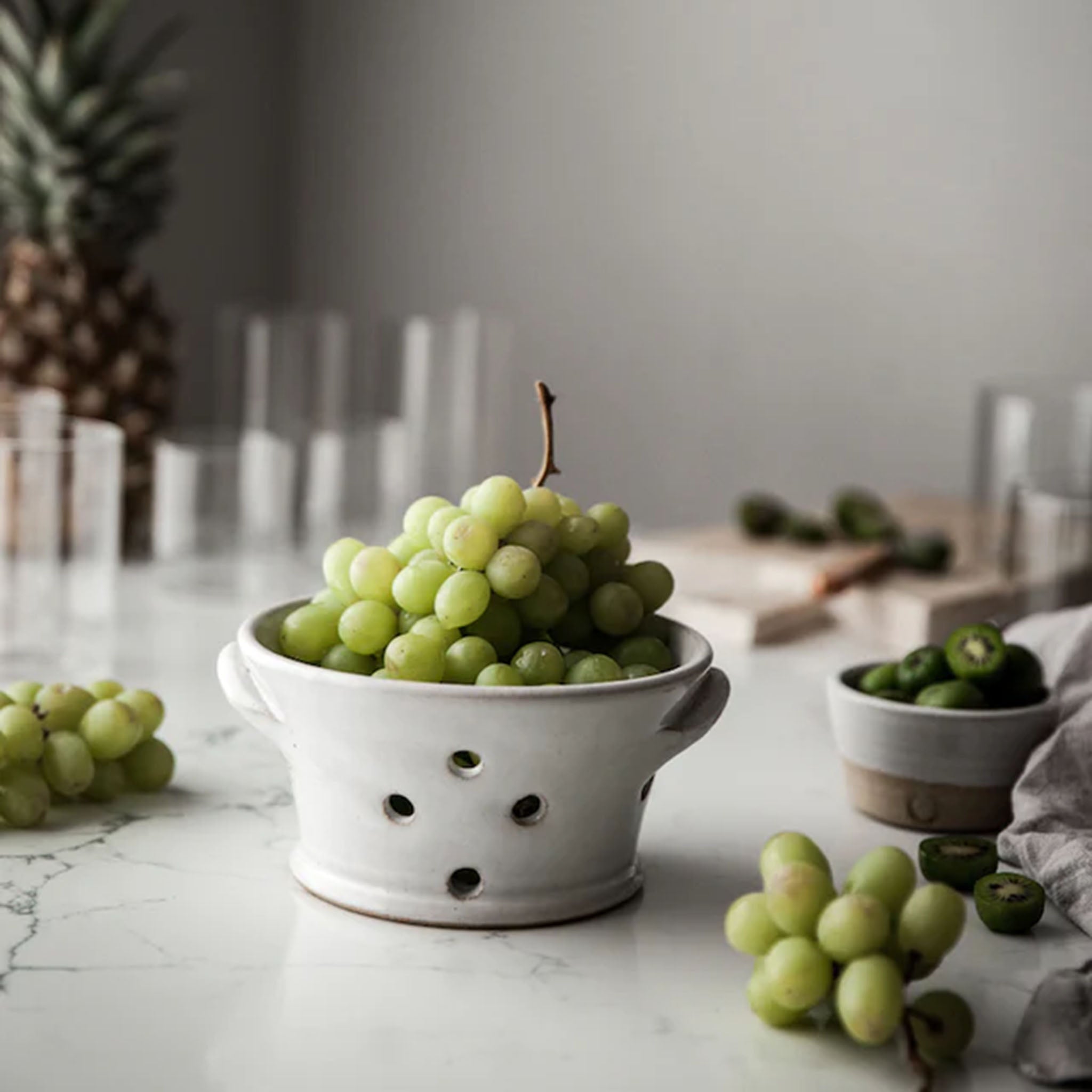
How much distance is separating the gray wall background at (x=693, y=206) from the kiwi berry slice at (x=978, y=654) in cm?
151

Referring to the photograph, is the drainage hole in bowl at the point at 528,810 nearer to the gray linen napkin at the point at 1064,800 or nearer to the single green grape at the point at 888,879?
the single green grape at the point at 888,879

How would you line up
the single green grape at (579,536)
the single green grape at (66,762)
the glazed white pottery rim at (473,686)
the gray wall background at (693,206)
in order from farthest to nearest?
the gray wall background at (693,206)
the single green grape at (66,762)
the single green grape at (579,536)
the glazed white pottery rim at (473,686)

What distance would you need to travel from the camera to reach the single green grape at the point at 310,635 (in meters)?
0.92

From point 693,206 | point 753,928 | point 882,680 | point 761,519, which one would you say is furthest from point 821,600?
point 693,206

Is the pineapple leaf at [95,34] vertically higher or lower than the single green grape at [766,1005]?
higher

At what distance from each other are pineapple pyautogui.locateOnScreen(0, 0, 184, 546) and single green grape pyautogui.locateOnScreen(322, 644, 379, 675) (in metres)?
1.08

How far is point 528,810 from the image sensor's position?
0.91 metres

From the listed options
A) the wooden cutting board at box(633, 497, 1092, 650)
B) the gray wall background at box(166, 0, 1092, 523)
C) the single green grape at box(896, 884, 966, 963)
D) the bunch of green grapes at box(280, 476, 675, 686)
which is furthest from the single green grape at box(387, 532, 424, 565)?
the gray wall background at box(166, 0, 1092, 523)

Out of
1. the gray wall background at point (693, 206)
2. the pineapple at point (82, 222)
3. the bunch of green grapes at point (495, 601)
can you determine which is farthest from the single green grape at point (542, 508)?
the gray wall background at point (693, 206)

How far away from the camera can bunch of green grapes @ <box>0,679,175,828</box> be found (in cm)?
102

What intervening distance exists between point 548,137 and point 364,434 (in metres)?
1.22

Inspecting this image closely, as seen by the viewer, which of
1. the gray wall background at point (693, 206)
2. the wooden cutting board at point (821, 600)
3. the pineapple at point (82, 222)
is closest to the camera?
the wooden cutting board at point (821, 600)

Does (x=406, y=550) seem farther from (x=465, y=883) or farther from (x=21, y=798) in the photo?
(x=21, y=798)

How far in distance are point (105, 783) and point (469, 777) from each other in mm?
334
